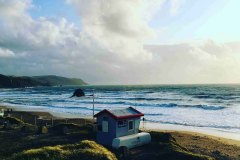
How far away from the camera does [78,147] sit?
19219mm

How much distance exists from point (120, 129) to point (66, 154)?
20.7 ft

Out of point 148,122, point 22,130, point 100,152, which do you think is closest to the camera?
point 100,152

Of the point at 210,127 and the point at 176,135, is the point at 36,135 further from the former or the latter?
the point at 210,127

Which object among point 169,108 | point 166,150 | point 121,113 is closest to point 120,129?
point 121,113

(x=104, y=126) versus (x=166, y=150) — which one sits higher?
(x=104, y=126)

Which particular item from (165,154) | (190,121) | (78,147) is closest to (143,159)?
(165,154)

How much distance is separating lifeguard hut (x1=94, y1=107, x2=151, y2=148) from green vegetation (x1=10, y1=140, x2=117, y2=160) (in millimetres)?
3375

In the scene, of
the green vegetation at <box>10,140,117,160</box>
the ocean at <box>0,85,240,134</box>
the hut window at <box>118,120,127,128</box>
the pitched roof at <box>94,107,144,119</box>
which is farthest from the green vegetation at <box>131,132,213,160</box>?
the ocean at <box>0,85,240,134</box>

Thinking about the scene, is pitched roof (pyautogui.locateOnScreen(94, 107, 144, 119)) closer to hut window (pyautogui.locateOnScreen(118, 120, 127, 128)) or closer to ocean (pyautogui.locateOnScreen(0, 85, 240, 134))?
hut window (pyautogui.locateOnScreen(118, 120, 127, 128))

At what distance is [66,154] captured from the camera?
17.7 metres

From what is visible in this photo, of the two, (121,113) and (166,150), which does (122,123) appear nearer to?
(121,113)

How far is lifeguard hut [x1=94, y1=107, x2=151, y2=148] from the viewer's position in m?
22.5

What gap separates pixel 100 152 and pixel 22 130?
14372 mm

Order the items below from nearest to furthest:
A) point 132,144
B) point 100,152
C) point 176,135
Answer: point 100,152
point 132,144
point 176,135
